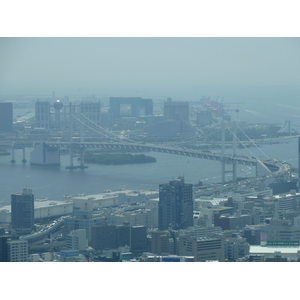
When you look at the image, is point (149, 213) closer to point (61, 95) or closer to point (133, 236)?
point (133, 236)

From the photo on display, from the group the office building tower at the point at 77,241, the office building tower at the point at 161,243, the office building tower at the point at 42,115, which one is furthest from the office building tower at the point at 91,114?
the office building tower at the point at 161,243

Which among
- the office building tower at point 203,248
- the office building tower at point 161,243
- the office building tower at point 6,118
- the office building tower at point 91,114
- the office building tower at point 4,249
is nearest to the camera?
the office building tower at point 4,249

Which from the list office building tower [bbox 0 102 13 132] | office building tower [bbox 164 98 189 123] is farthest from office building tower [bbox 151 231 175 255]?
office building tower [bbox 0 102 13 132]

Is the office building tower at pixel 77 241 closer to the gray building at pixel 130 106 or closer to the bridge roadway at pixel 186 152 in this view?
the bridge roadway at pixel 186 152

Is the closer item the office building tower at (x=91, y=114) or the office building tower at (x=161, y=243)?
the office building tower at (x=161, y=243)

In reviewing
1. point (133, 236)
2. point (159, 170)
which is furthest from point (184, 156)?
point (133, 236)

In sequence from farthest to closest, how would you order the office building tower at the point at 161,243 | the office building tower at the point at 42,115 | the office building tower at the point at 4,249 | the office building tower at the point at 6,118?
1. the office building tower at the point at 42,115
2. the office building tower at the point at 6,118
3. the office building tower at the point at 161,243
4. the office building tower at the point at 4,249

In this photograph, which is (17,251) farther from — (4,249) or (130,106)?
(130,106)
